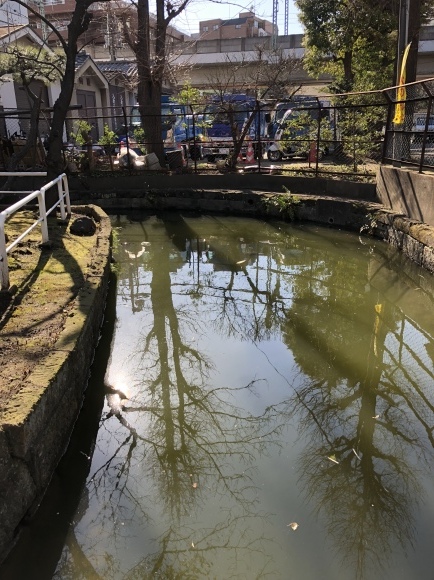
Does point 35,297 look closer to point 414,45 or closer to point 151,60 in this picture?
point 151,60

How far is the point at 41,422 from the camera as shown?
2.92 meters

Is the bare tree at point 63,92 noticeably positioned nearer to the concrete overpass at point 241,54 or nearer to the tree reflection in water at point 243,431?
the tree reflection in water at point 243,431

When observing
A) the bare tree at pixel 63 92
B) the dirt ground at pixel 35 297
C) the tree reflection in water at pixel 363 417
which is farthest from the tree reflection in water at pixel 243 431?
the bare tree at pixel 63 92

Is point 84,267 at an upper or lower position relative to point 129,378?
upper

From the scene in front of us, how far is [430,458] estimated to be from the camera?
11.5ft

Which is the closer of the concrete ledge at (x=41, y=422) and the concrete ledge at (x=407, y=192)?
the concrete ledge at (x=41, y=422)

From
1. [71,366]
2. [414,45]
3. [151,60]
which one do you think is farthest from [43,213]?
[414,45]

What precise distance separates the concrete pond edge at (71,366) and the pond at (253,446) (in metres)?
0.20

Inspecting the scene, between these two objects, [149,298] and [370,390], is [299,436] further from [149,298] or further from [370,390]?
[149,298]

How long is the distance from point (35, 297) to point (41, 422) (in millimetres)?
1885

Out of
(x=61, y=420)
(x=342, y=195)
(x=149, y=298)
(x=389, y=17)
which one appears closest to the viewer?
(x=61, y=420)

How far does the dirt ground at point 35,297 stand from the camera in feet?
10.9

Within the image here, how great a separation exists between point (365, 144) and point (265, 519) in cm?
964

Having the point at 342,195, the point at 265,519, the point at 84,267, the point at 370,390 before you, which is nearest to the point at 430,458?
the point at 370,390
